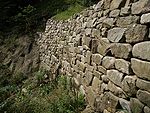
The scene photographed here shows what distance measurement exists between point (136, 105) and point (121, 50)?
2.80 ft

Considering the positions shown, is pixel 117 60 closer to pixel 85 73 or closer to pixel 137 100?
Answer: pixel 137 100

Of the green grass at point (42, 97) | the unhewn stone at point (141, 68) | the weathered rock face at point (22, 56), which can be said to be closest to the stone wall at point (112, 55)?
the unhewn stone at point (141, 68)

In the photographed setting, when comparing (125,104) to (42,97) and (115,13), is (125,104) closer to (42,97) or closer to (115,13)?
(115,13)

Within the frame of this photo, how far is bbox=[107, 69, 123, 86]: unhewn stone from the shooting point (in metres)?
4.36

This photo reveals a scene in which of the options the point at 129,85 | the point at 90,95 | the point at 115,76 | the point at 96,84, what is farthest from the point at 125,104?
the point at 90,95

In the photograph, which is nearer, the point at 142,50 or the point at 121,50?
the point at 142,50

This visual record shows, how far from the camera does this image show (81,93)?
20.4 feet

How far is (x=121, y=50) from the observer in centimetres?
431

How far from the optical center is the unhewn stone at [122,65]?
13.5 feet

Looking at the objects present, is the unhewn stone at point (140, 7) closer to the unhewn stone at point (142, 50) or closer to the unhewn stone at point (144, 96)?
the unhewn stone at point (142, 50)

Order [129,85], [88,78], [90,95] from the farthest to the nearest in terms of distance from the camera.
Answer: [88,78] < [90,95] < [129,85]

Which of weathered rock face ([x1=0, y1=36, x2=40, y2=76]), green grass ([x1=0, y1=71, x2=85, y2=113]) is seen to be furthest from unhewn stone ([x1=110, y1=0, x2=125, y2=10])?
weathered rock face ([x1=0, y1=36, x2=40, y2=76])

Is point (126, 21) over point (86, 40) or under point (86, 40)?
over

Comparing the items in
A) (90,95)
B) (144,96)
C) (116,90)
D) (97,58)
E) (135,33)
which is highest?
(135,33)
